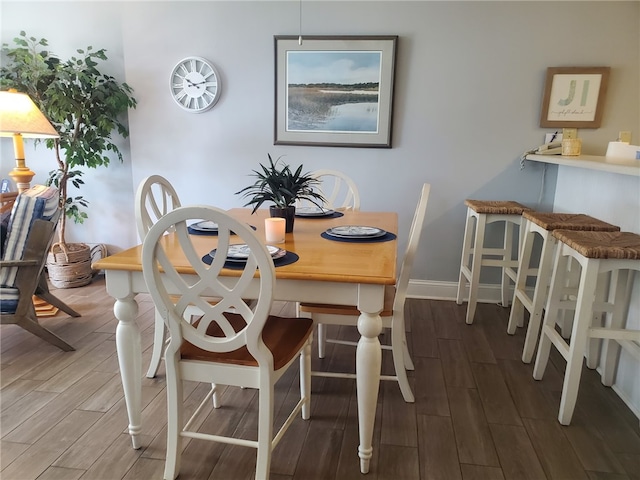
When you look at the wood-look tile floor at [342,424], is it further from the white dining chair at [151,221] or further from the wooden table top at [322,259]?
the wooden table top at [322,259]

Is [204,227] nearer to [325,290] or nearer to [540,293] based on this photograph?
[325,290]

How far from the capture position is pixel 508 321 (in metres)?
2.88

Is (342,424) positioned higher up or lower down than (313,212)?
lower down

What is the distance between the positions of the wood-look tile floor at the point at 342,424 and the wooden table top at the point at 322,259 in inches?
28.6

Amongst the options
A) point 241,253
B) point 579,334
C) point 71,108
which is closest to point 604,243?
point 579,334

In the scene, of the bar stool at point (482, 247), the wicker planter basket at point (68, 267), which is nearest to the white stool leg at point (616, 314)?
the bar stool at point (482, 247)

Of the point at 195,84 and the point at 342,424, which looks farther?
the point at 195,84

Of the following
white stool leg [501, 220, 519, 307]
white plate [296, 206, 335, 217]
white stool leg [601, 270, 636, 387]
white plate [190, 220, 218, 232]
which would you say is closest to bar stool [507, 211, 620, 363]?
white stool leg [601, 270, 636, 387]

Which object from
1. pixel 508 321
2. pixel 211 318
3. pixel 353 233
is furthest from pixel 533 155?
pixel 211 318

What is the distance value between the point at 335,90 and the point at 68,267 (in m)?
2.44

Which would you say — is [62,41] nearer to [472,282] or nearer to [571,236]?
[472,282]

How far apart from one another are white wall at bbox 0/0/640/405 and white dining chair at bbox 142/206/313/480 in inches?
77.6

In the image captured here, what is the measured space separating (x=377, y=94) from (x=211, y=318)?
2.25 m

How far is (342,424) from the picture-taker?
1.82 m
